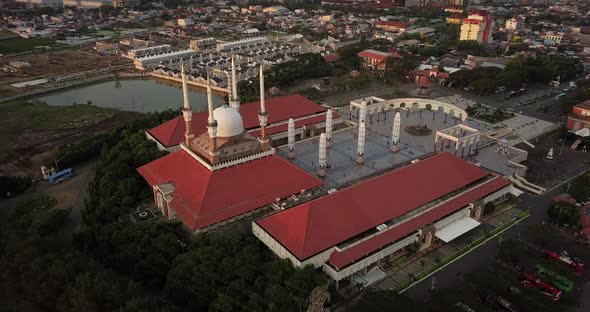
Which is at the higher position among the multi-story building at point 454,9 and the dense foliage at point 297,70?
the multi-story building at point 454,9

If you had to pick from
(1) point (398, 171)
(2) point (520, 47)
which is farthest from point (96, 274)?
(2) point (520, 47)

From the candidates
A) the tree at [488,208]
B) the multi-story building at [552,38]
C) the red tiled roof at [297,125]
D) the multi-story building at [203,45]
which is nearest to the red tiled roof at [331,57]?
the multi-story building at [203,45]

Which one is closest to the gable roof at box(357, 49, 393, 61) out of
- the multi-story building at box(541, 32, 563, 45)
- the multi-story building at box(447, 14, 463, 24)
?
the multi-story building at box(541, 32, 563, 45)

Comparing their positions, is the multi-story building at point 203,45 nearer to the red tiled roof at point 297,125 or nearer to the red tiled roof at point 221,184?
the red tiled roof at point 297,125

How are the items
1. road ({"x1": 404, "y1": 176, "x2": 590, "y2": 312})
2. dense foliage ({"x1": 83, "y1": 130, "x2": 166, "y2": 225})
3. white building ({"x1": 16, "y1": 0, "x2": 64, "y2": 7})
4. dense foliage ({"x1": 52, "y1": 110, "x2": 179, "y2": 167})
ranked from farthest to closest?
white building ({"x1": 16, "y1": 0, "x2": 64, "y2": 7}) → dense foliage ({"x1": 52, "y1": 110, "x2": 179, "y2": 167}) → dense foliage ({"x1": 83, "y1": 130, "x2": 166, "y2": 225}) → road ({"x1": 404, "y1": 176, "x2": 590, "y2": 312})

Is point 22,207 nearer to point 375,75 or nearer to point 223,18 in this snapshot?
point 375,75

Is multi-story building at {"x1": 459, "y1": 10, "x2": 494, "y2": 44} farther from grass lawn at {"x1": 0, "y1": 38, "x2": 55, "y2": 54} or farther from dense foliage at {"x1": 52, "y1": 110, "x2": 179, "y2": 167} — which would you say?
grass lawn at {"x1": 0, "y1": 38, "x2": 55, "y2": 54}

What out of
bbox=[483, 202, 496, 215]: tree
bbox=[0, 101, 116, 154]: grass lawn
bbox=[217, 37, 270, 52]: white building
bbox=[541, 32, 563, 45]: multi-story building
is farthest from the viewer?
bbox=[541, 32, 563, 45]: multi-story building
